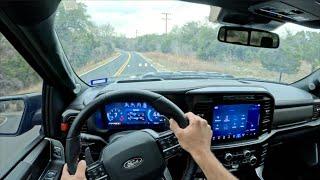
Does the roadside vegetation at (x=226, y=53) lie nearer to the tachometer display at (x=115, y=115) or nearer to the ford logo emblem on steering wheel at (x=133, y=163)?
the tachometer display at (x=115, y=115)

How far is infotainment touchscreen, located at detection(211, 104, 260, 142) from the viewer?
159 inches

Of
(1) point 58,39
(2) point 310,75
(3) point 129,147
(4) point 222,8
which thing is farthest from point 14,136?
(2) point 310,75

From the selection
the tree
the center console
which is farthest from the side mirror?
the tree

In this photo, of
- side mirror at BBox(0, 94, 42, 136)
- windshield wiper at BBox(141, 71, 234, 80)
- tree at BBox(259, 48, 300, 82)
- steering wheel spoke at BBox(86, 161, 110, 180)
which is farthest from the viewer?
tree at BBox(259, 48, 300, 82)

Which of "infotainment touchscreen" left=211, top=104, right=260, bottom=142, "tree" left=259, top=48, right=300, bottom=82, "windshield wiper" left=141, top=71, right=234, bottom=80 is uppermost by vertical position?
"tree" left=259, top=48, right=300, bottom=82

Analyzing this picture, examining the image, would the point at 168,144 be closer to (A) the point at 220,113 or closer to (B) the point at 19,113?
(B) the point at 19,113

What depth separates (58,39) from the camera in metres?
3.40

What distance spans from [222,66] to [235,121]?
0.67 metres

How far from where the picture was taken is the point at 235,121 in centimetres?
414

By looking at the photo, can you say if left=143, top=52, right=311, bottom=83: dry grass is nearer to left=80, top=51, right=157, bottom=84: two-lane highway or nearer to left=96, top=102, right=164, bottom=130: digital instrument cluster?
left=80, top=51, right=157, bottom=84: two-lane highway

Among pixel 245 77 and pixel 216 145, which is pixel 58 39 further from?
pixel 245 77

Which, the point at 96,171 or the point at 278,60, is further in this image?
the point at 278,60

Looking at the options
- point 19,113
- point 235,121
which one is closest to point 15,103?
point 19,113

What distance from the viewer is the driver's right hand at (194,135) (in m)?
1.95
